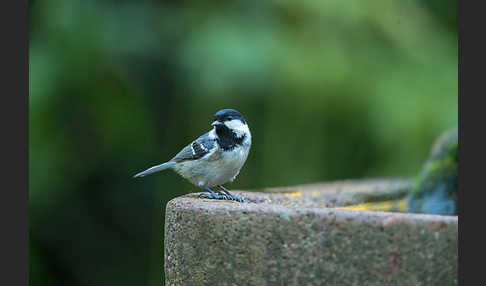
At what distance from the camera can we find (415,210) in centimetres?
345

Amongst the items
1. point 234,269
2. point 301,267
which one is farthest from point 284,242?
point 234,269

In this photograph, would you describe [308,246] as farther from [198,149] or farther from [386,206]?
[386,206]

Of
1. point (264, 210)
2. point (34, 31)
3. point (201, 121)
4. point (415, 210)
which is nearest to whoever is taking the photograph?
point (264, 210)

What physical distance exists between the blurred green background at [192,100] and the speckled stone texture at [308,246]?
2.85 metres

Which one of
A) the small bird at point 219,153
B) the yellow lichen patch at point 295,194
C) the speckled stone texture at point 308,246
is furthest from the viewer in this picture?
the yellow lichen patch at point 295,194

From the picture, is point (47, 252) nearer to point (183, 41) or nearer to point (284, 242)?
point (183, 41)

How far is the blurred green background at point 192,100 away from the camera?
4.80 meters

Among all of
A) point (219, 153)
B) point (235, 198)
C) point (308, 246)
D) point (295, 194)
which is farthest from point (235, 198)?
point (308, 246)

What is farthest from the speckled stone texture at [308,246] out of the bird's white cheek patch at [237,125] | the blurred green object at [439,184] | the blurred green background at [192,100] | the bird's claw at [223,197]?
the blurred green background at [192,100]

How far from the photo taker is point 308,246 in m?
1.81

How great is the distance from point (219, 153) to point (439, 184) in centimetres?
146

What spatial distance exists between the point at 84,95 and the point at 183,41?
103 cm

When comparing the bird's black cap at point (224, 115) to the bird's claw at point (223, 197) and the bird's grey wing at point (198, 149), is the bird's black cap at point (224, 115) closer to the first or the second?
the bird's grey wing at point (198, 149)

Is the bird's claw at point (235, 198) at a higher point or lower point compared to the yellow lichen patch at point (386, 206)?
higher
